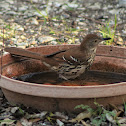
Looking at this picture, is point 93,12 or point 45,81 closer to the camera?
point 45,81

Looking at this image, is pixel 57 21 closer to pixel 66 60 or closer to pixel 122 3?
pixel 122 3

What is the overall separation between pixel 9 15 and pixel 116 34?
9.35 ft

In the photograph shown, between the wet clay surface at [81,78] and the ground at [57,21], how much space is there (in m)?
1.68

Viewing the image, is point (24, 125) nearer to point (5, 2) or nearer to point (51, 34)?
point (51, 34)

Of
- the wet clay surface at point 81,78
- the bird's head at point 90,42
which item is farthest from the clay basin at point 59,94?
the bird's head at point 90,42

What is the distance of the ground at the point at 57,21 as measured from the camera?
5.90 meters

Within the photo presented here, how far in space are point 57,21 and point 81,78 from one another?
3291mm

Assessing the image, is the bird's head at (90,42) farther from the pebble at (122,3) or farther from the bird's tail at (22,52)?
the pebble at (122,3)

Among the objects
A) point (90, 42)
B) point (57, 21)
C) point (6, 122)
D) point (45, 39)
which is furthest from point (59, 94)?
point (57, 21)

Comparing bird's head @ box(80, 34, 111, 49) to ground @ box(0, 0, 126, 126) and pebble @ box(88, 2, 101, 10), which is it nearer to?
ground @ box(0, 0, 126, 126)

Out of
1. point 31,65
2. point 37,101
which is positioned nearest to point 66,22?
point 31,65

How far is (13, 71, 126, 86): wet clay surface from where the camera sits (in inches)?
144

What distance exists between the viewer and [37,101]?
3016 mm

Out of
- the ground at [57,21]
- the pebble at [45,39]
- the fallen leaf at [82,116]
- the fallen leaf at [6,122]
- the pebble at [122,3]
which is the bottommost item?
the fallen leaf at [6,122]
